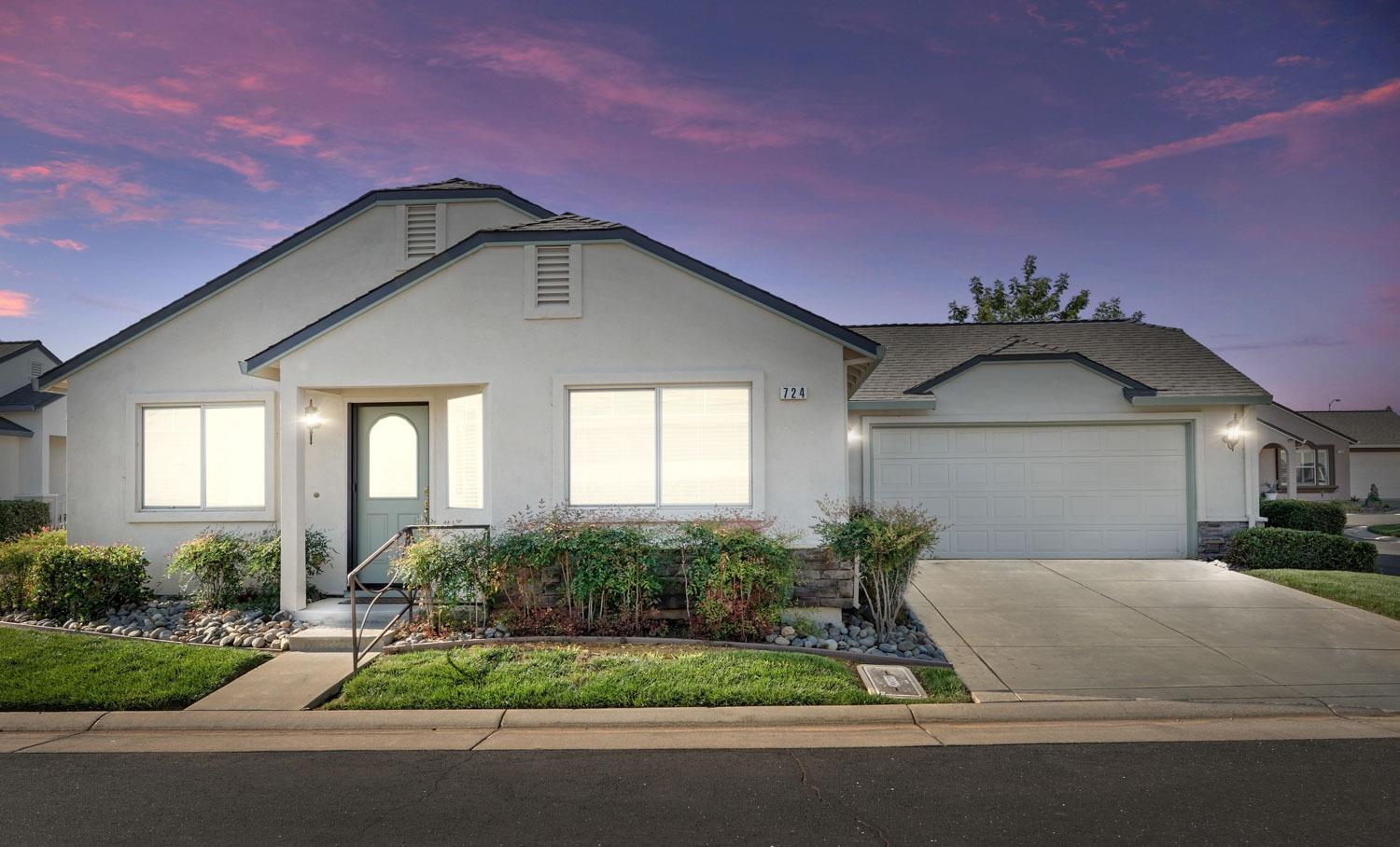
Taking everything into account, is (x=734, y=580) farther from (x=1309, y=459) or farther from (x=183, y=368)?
(x=1309, y=459)

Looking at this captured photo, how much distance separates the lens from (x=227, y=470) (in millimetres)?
10047

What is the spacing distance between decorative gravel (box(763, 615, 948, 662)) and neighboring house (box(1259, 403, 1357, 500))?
3011 cm

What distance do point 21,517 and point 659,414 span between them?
1792 centimetres

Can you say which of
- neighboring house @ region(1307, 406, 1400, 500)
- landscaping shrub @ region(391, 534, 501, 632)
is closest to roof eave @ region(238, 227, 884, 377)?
landscaping shrub @ region(391, 534, 501, 632)

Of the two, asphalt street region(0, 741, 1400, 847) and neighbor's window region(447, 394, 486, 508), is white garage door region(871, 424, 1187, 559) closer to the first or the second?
neighbor's window region(447, 394, 486, 508)

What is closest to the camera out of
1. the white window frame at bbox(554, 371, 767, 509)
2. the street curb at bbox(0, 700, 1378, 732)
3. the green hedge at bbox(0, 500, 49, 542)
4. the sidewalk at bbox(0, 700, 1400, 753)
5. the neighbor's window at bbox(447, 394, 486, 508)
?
the sidewalk at bbox(0, 700, 1400, 753)

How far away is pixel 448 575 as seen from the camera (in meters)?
7.55

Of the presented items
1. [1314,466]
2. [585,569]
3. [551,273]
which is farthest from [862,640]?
[1314,466]

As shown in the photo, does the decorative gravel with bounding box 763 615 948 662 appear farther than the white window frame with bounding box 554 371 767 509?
No

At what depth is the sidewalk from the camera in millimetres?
5113

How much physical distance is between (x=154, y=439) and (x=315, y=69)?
5.77 meters

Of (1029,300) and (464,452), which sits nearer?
(464,452)

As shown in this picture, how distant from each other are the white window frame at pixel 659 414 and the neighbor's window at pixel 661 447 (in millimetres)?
47

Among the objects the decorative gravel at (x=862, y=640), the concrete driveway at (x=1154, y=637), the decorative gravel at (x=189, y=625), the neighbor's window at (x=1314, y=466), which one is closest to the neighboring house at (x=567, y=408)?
the decorative gravel at (x=189, y=625)
